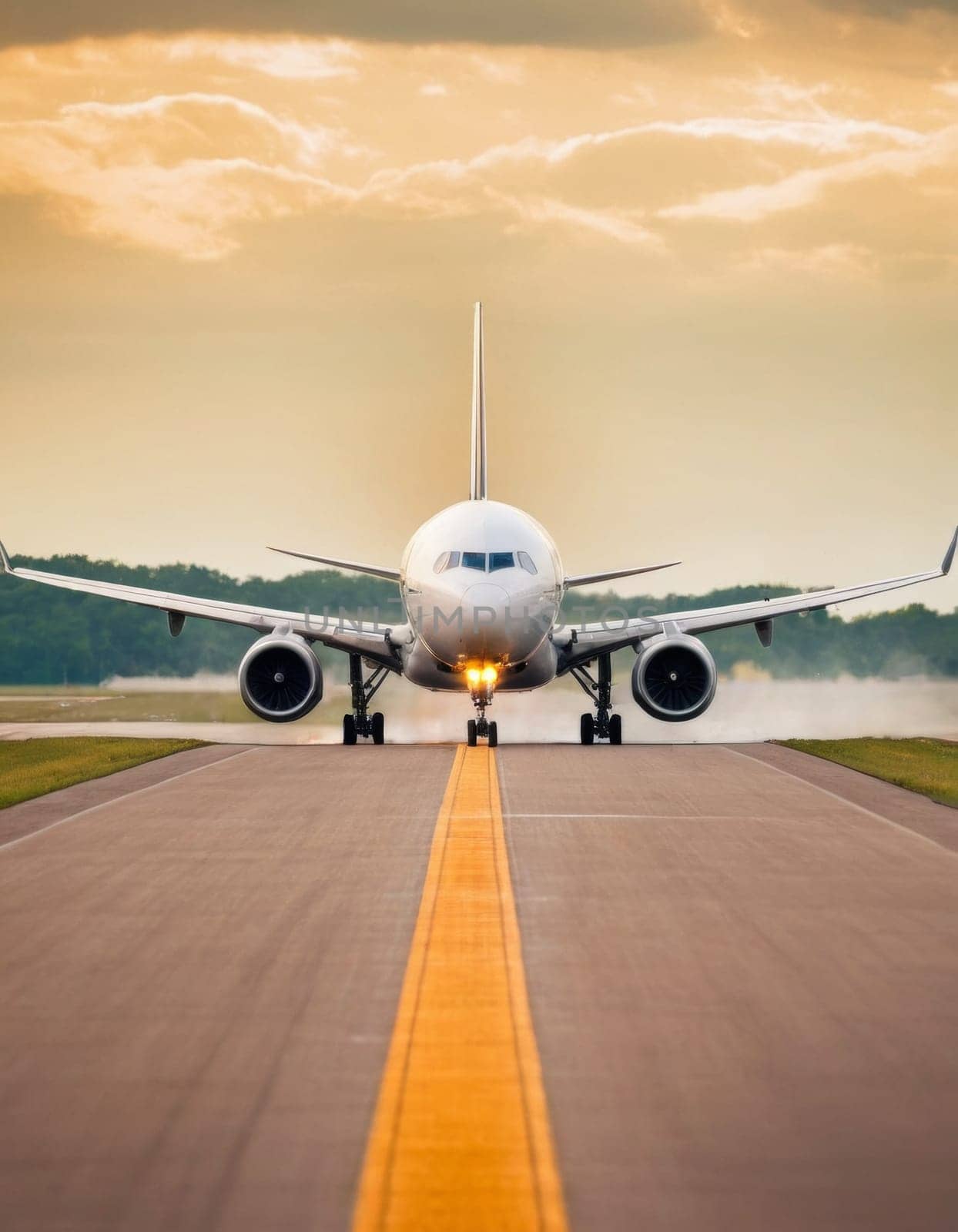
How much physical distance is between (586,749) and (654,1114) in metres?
19.9

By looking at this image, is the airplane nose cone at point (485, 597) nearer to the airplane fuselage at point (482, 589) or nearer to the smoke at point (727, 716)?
the airplane fuselage at point (482, 589)

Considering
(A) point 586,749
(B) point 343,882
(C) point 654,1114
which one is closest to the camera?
(C) point 654,1114

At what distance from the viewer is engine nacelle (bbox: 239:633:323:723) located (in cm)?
3066

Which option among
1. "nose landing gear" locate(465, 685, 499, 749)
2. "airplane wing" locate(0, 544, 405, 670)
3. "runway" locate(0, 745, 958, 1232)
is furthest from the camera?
"airplane wing" locate(0, 544, 405, 670)

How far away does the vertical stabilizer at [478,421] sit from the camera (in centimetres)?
Answer: 3578

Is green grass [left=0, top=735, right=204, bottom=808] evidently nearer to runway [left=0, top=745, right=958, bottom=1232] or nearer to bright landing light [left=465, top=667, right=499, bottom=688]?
runway [left=0, top=745, right=958, bottom=1232]

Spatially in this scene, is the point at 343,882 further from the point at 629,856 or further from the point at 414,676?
the point at 414,676

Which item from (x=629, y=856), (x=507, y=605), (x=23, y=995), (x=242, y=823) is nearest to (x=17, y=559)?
(x=507, y=605)

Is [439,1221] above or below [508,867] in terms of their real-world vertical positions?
below

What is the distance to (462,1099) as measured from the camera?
6270 mm

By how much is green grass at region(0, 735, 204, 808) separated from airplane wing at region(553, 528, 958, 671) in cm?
834

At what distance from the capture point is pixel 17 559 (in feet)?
168

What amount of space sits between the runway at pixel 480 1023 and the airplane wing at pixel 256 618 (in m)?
17.1

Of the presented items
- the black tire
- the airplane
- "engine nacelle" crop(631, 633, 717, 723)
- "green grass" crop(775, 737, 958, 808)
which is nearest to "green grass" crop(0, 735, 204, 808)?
the airplane
